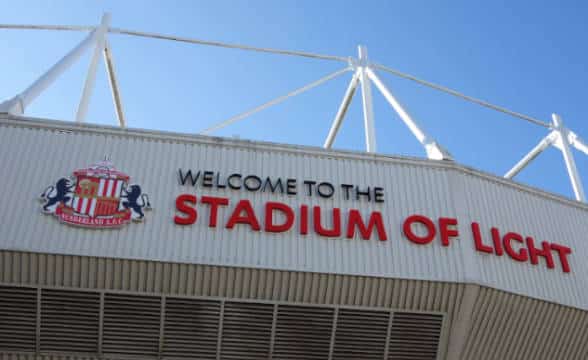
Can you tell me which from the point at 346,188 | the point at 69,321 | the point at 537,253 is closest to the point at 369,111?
the point at 346,188

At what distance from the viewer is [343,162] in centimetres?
1992

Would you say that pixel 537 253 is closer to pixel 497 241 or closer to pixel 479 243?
pixel 497 241

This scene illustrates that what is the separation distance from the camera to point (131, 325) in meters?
17.2

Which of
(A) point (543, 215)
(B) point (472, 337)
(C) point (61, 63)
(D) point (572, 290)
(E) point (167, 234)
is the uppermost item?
(C) point (61, 63)

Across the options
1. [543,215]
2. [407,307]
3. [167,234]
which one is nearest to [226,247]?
[167,234]

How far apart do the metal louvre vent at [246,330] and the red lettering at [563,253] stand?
33.3ft

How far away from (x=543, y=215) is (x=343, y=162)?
751 cm

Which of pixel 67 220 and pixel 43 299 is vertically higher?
pixel 67 220

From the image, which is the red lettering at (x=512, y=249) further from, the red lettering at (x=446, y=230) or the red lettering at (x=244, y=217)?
the red lettering at (x=244, y=217)

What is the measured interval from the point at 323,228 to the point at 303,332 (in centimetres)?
324

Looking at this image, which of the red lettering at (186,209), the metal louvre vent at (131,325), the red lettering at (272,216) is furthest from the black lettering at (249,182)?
the metal louvre vent at (131,325)

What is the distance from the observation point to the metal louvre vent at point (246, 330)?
17.3m

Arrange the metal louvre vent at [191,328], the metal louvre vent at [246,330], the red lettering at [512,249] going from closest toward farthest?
1. the metal louvre vent at [191,328]
2. the metal louvre vent at [246,330]
3. the red lettering at [512,249]

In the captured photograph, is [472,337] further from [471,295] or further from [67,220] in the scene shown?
[67,220]
